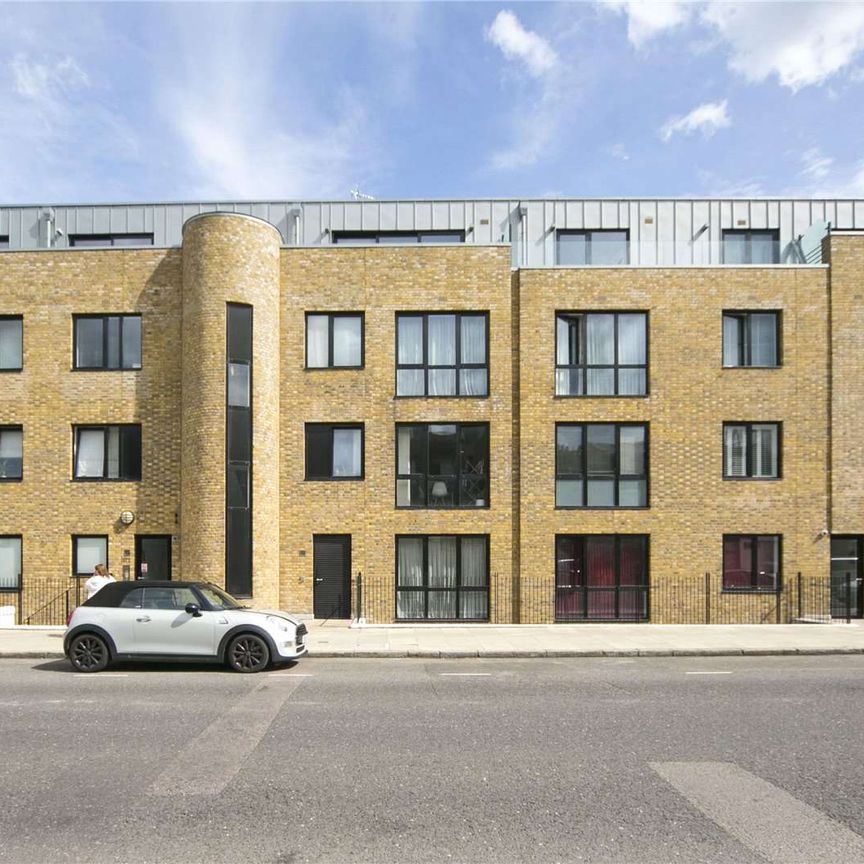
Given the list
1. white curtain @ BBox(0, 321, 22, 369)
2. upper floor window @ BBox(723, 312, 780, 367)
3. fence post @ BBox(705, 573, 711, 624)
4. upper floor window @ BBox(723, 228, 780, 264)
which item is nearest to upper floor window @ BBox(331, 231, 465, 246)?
upper floor window @ BBox(723, 228, 780, 264)

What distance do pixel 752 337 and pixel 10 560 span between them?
63.7ft

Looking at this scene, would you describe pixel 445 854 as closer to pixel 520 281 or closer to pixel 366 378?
pixel 366 378

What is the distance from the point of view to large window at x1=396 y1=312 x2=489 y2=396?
17359 millimetres

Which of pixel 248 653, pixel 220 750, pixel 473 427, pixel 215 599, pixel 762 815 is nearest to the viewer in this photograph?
pixel 762 815

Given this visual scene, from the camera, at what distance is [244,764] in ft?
20.6

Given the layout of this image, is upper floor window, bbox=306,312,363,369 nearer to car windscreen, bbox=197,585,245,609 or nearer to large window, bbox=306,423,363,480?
large window, bbox=306,423,363,480

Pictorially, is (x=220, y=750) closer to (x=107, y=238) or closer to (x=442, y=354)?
(x=442, y=354)

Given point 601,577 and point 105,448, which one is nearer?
point 601,577

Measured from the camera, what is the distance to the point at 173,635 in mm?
10797

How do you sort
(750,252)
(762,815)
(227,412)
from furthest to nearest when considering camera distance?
(750,252), (227,412), (762,815)

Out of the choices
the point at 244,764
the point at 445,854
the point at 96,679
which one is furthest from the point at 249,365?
the point at 445,854

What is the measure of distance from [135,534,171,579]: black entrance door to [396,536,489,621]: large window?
18.7 feet

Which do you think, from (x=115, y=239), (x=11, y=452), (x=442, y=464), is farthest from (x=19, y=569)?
(x=442, y=464)

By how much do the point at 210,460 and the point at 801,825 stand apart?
1383 centimetres
